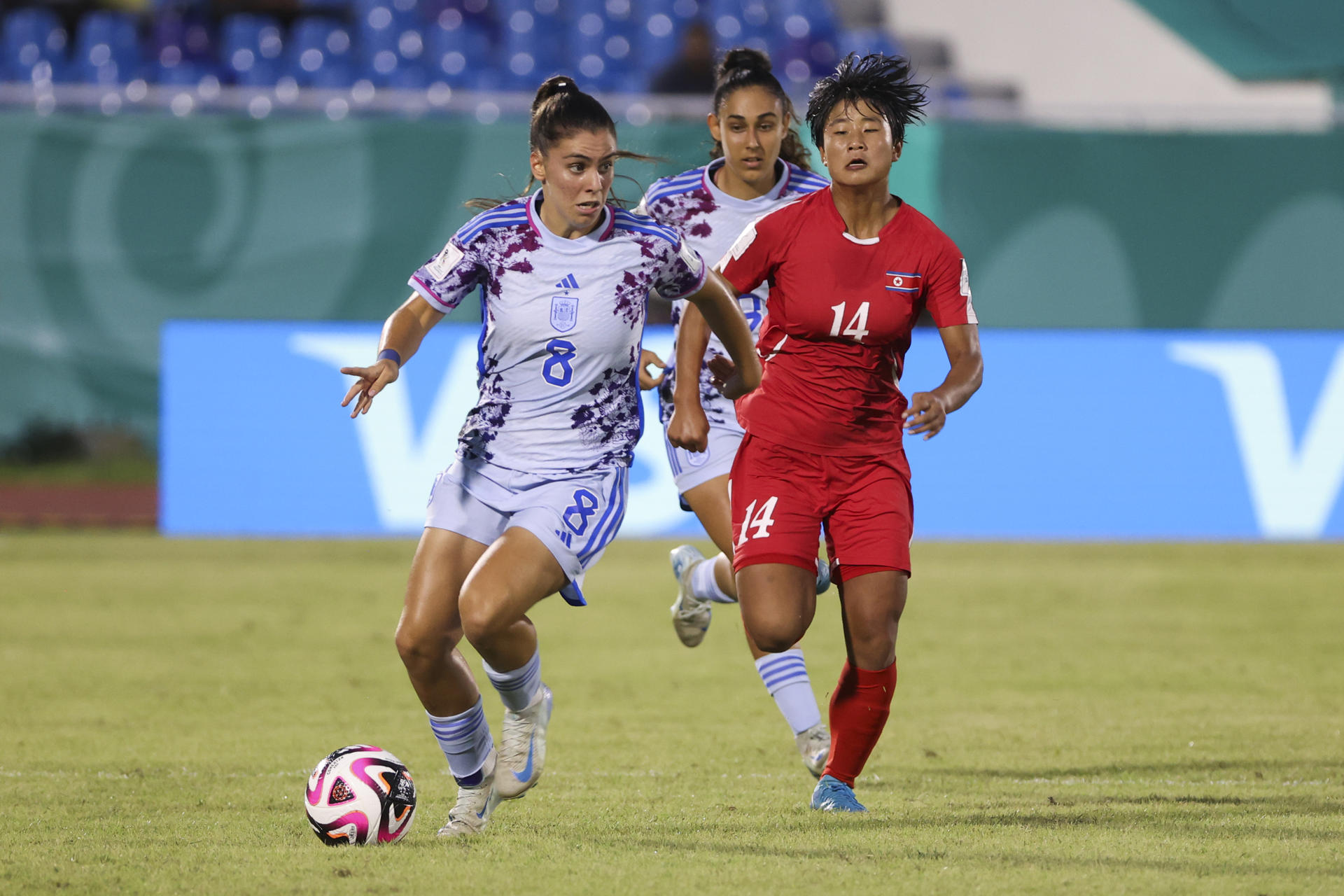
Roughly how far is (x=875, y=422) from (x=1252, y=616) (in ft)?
18.2

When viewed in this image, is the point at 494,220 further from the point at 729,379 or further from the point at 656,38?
the point at 656,38

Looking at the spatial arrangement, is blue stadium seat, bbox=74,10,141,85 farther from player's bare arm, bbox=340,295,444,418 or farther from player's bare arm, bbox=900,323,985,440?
player's bare arm, bbox=900,323,985,440

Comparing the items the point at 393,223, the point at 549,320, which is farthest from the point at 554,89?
the point at 393,223

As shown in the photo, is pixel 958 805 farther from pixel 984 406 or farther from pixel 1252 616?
pixel 984 406

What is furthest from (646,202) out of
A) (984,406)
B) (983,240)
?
(983,240)

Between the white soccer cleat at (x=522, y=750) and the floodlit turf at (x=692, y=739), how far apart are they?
11cm

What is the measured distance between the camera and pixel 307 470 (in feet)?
39.5

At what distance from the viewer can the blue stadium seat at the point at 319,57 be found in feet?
50.6

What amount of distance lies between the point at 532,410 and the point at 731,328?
2.26 ft

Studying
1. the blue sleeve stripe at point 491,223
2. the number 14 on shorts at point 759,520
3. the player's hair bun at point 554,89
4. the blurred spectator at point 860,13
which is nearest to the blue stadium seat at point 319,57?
the blurred spectator at point 860,13

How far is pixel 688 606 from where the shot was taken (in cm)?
672

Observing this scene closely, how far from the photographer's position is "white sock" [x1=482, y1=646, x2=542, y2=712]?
493 centimetres

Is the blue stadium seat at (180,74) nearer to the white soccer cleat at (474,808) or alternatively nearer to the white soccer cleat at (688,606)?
the white soccer cleat at (688,606)

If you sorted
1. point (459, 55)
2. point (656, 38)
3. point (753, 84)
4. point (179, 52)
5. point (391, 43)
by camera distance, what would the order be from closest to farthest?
point (753, 84) → point (179, 52) → point (459, 55) → point (391, 43) → point (656, 38)
